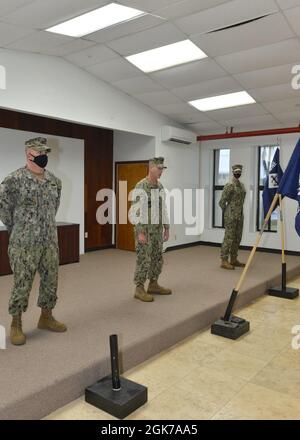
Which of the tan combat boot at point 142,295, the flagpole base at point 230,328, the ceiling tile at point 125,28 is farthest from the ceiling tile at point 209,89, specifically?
the flagpole base at point 230,328

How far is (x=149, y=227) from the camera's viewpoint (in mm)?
3922

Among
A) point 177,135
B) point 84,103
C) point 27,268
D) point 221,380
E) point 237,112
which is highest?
point 237,112

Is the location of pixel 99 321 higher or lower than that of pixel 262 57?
lower

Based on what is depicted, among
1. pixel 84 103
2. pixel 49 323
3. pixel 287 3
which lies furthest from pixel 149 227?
pixel 84 103

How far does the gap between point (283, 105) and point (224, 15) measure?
8.98ft

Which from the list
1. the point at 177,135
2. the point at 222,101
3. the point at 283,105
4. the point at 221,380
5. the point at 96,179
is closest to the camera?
the point at 221,380

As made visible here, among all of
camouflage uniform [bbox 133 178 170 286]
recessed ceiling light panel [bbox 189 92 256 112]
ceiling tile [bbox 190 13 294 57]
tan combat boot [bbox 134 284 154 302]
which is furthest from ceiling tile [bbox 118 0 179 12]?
tan combat boot [bbox 134 284 154 302]

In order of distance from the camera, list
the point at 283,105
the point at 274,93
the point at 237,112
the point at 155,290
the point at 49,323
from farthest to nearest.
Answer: the point at 237,112
the point at 283,105
the point at 274,93
the point at 155,290
the point at 49,323

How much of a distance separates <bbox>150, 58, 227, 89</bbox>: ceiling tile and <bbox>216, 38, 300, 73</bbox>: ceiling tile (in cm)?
15

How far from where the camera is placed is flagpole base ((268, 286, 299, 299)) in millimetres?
4785

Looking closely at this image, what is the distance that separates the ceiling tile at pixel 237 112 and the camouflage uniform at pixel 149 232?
307cm

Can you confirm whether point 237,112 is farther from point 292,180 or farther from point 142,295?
point 142,295

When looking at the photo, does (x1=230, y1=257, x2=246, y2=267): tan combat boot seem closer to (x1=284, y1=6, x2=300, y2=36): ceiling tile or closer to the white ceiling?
the white ceiling
